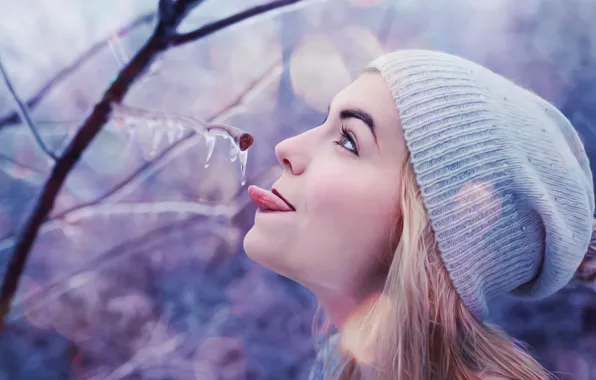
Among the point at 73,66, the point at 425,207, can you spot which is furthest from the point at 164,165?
the point at 425,207

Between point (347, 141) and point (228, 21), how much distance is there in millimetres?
571

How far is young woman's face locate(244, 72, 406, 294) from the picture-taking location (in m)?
0.76

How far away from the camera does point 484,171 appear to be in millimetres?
747

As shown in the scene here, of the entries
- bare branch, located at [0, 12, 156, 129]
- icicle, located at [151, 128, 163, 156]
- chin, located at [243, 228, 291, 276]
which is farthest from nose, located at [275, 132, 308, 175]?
bare branch, located at [0, 12, 156, 129]

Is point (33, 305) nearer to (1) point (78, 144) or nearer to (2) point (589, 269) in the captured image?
(1) point (78, 144)

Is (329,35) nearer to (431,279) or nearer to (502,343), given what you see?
(431,279)

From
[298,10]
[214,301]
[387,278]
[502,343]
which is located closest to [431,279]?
[387,278]

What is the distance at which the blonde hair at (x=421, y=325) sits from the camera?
745mm

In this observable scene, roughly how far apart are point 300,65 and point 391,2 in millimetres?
283

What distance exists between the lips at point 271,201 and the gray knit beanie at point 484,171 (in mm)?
241

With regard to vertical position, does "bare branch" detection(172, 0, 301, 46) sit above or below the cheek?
above

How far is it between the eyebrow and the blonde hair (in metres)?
0.09

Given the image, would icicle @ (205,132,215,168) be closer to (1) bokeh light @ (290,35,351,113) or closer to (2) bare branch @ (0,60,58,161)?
(1) bokeh light @ (290,35,351,113)

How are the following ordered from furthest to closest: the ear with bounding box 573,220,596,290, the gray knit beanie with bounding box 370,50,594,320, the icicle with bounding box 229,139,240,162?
the icicle with bounding box 229,139,240,162
the ear with bounding box 573,220,596,290
the gray knit beanie with bounding box 370,50,594,320
